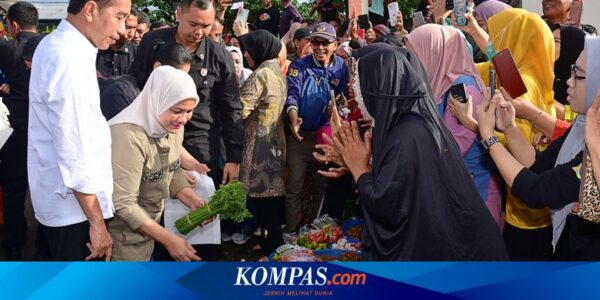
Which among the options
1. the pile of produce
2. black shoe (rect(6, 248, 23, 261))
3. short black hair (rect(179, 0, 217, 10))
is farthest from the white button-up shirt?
black shoe (rect(6, 248, 23, 261))

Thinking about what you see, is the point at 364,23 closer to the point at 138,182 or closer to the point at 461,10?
the point at 461,10

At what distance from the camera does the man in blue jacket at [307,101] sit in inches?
220

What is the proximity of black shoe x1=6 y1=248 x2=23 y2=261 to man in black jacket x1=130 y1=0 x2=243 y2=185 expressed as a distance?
2.11m

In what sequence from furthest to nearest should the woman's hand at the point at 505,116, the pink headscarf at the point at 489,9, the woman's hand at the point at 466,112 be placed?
the pink headscarf at the point at 489,9 → the woman's hand at the point at 466,112 → the woman's hand at the point at 505,116

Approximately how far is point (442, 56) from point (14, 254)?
4.05m

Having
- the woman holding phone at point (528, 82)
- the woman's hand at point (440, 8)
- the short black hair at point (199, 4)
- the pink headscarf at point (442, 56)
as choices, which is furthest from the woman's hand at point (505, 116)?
the woman's hand at point (440, 8)

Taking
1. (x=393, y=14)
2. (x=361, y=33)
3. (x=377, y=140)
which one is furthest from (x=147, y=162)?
(x=361, y=33)

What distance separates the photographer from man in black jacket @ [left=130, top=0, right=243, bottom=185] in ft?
→ 14.3

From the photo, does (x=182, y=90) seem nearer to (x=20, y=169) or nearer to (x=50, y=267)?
(x=50, y=267)

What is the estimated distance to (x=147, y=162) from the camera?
3.26m

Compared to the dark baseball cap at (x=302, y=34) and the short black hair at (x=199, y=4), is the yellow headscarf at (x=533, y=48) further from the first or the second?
the dark baseball cap at (x=302, y=34)

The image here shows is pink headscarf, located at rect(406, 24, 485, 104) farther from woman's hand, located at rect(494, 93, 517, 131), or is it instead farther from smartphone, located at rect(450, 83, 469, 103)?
woman's hand, located at rect(494, 93, 517, 131)

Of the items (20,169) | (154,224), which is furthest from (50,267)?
(20,169)

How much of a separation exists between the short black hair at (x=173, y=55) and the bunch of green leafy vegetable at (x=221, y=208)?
3.24 ft
